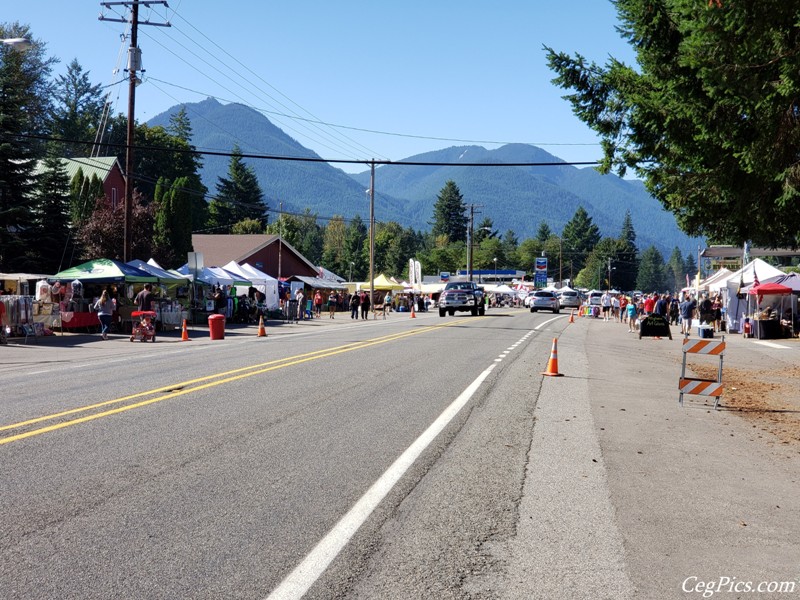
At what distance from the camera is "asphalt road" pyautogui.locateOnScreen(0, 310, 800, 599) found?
15.6 feet

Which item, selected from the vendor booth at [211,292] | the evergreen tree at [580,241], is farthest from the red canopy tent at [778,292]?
the evergreen tree at [580,241]

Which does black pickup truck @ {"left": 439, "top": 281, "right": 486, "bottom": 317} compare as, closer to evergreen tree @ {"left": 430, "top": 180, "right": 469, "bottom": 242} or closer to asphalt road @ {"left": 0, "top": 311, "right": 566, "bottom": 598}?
asphalt road @ {"left": 0, "top": 311, "right": 566, "bottom": 598}

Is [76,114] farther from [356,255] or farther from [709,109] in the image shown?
[709,109]

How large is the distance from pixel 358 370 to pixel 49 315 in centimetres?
1705

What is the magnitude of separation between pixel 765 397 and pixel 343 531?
12.2 metres

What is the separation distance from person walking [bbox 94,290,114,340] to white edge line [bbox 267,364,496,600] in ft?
72.0

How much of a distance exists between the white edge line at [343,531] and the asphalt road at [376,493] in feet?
0.06

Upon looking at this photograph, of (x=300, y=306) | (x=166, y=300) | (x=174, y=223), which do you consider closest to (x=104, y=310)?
(x=166, y=300)

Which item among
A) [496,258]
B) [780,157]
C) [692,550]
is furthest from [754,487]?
[496,258]

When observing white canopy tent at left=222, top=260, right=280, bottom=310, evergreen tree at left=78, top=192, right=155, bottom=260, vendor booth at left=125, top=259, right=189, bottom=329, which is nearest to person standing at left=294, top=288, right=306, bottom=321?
white canopy tent at left=222, top=260, right=280, bottom=310

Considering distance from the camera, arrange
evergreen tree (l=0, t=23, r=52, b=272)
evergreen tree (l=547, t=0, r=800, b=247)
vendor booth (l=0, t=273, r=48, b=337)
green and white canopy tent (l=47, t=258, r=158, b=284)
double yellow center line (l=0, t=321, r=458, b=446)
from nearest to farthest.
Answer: double yellow center line (l=0, t=321, r=458, b=446) → evergreen tree (l=547, t=0, r=800, b=247) → vendor booth (l=0, t=273, r=48, b=337) → green and white canopy tent (l=47, t=258, r=158, b=284) → evergreen tree (l=0, t=23, r=52, b=272)

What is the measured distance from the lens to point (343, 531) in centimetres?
552

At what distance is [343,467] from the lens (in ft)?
24.4

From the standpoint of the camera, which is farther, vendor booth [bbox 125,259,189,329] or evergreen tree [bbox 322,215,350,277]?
evergreen tree [bbox 322,215,350,277]
